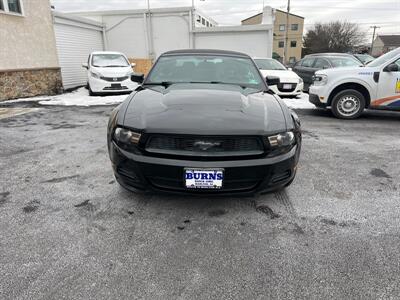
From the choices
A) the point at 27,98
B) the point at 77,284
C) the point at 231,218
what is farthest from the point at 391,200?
the point at 27,98

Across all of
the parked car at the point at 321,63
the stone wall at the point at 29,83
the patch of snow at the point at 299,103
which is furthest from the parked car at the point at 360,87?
the stone wall at the point at 29,83

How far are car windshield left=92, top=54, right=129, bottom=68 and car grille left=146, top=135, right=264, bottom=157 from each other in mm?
10124

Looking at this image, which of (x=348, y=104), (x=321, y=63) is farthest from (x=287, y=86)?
(x=348, y=104)

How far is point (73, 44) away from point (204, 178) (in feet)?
44.4

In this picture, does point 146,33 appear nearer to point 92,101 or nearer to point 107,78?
point 107,78

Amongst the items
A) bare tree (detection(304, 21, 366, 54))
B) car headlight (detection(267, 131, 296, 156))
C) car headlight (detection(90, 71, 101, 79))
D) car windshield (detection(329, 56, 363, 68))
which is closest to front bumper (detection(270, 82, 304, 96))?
car windshield (detection(329, 56, 363, 68))

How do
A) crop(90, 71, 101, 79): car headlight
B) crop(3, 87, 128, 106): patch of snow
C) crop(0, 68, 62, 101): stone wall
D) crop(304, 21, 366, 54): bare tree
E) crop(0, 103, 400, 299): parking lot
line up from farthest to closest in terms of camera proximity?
1. crop(304, 21, 366, 54): bare tree
2. crop(90, 71, 101, 79): car headlight
3. crop(0, 68, 62, 101): stone wall
4. crop(3, 87, 128, 106): patch of snow
5. crop(0, 103, 400, 299): parking lot

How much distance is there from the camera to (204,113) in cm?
261

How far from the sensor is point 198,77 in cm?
376

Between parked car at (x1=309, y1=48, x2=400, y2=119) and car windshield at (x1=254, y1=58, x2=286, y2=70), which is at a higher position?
car windshield at (x1=254, y1=58, x2=286, y2=70)

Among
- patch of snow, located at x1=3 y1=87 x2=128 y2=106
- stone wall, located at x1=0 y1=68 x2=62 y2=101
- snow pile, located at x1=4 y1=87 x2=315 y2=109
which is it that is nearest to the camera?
snow pile, located at x1=4 y1=87 x2=315 y2=109

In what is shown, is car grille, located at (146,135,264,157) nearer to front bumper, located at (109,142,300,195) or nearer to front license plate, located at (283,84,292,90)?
front bumper, located at (109,142,300,195)

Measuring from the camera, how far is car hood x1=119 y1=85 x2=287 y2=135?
244 centimetres

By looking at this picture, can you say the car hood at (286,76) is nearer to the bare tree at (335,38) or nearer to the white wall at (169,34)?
the white wall at (169,34)
